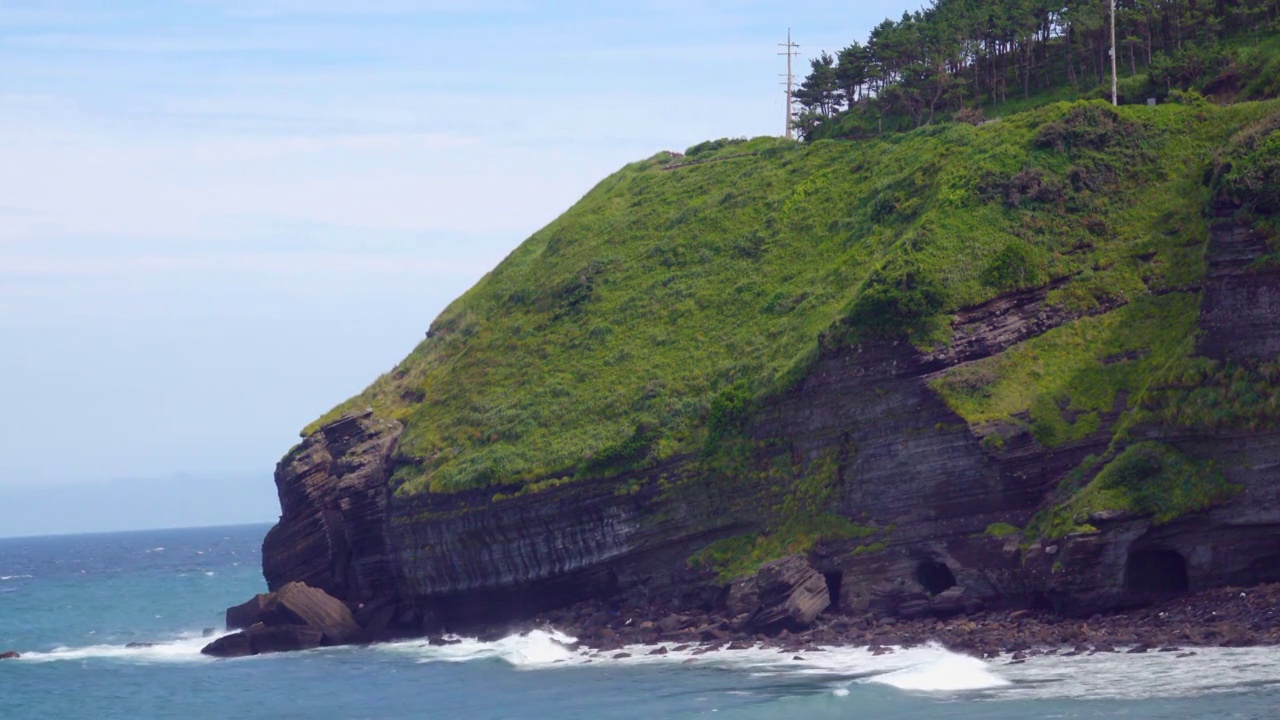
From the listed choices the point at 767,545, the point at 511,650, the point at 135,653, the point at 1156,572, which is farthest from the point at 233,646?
the point at 1156,572

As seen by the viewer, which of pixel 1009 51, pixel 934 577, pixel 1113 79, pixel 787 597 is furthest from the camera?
pixel 1009 51

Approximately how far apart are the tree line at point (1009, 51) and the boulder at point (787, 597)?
92.7 feet

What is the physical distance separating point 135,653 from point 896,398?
35.3 m

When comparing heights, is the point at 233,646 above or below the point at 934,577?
below

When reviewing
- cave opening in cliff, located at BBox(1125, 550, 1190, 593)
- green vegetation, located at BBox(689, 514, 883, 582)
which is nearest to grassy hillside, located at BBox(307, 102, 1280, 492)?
green vegetation, located at BBox(689, 514, 883, 582)

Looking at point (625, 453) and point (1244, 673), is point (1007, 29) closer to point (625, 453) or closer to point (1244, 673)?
point (625, 453)

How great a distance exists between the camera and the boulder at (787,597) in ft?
152

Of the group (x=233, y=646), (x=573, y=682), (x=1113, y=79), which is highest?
(x=1113, y=79)

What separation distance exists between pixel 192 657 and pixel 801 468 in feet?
88.4

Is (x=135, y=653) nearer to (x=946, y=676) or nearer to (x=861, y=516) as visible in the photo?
(x=861, y=516)

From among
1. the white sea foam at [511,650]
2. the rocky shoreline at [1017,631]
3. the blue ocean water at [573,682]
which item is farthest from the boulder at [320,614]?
the rocky shoreline at [1017,631]

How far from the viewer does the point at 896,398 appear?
47.2 meters

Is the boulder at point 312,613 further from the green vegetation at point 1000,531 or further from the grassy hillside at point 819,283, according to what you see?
the green vegetation at point 1000,531

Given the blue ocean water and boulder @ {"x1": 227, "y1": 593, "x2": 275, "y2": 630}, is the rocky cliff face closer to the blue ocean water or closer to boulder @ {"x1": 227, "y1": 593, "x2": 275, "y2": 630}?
boulder @ {"x1": 227, "y1": 593, "x2": 275, "y2": 630}
